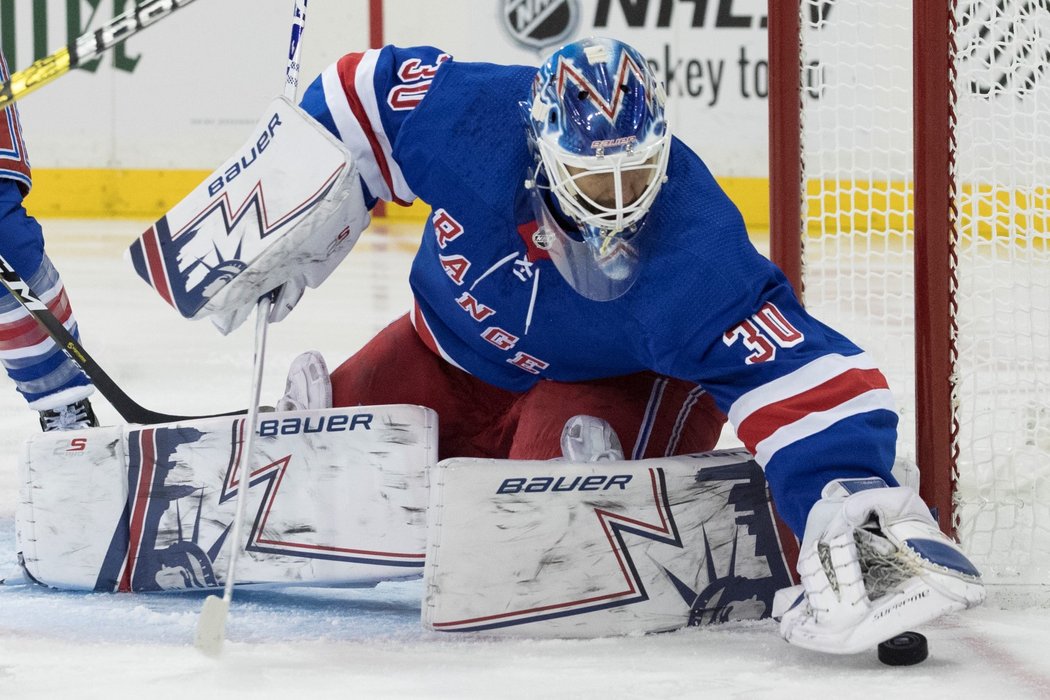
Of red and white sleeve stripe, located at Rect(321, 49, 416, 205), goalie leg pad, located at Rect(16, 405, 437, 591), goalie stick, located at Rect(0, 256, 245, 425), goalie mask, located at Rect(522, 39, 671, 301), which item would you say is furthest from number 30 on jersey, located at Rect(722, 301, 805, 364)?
goalie stick, located at Rect(0, 256, 245, 425)

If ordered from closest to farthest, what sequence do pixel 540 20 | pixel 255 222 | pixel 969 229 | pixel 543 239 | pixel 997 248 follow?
pixel 543 239 → pixel 255 222 → pixel 969 229 → pixel 997 248 → pixel 540 20

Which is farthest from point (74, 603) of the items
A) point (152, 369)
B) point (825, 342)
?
point (152, 369)

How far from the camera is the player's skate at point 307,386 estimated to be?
2.35 meters

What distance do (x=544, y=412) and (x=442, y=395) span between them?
24cm

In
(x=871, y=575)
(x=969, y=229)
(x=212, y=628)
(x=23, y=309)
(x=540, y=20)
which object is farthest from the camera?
(x=540, y=20)

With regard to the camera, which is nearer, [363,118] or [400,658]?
[400,658]

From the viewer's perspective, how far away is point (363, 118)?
87.0 inches

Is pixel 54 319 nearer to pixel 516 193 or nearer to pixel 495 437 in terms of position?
pixel 495 437

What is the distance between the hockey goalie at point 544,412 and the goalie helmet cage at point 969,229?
11.2 inches

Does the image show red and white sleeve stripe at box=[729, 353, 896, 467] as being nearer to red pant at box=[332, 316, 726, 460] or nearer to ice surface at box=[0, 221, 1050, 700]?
ice surface at box=[0, 221, 1050, 700]

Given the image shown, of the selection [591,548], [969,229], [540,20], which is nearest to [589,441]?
[591,548]

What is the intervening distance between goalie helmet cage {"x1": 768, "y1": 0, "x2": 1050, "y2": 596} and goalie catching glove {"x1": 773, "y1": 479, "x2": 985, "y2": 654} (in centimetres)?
39

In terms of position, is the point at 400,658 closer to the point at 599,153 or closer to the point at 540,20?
the point at 599,153

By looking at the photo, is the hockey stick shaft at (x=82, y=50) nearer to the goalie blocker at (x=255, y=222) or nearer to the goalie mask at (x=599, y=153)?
the goalie blocker at (x=255, y=222)
